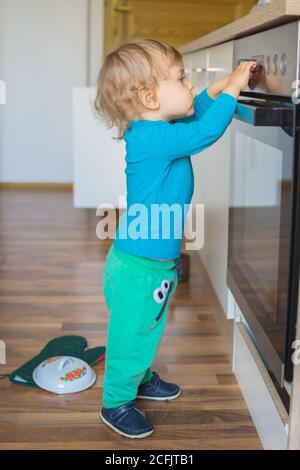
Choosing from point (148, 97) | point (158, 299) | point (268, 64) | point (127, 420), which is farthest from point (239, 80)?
point (127, 420)

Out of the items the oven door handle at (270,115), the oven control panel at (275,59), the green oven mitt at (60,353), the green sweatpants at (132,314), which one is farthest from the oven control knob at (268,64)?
the green oven mitt at (60,353)

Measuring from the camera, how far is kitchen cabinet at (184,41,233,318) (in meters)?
1.85

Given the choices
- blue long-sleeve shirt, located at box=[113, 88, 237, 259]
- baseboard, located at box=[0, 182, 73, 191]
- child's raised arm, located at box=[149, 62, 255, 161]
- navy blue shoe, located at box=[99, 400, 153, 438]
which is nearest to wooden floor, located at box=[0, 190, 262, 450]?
navy blue shoe, located at box=[99, 400, 153, 438]

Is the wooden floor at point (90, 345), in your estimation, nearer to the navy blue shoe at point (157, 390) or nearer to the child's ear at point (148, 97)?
the navy blue shoe at point (157, 390)

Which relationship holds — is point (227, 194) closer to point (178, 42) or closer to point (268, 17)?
point (268, 17)

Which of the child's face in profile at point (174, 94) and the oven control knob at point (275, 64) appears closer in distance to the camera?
the oven control knob at point (275, 64)

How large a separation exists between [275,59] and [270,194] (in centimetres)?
25

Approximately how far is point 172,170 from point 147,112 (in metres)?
0.13

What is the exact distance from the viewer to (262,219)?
1.37 metres

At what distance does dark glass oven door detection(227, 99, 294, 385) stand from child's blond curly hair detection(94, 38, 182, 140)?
0.17 m

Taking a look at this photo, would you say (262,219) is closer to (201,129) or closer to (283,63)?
(201,129)

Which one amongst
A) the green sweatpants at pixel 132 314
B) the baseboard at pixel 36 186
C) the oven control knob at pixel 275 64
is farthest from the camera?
the baseboard at pixel 36 186

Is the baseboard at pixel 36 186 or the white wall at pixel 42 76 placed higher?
the white wall at pixel 42 76

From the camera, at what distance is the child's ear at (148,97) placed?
1318mm
